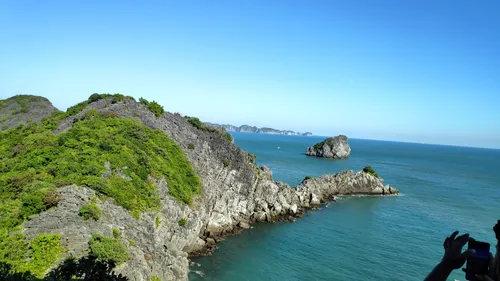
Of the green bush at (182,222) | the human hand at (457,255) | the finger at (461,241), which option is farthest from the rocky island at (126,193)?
the finger at (461,241)

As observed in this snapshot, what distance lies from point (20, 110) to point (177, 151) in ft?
207

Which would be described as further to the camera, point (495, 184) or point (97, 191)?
point (495, 184)

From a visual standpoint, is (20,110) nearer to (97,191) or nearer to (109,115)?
(109,115)

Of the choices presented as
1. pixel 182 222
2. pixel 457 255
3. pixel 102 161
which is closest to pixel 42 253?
pixel 102 161

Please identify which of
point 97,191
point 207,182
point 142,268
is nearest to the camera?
point 142,268

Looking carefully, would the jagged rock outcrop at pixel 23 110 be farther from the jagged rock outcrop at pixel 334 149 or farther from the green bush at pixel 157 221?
the jagged rock outcrop at pixel 334 149

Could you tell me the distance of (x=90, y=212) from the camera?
23.7 m

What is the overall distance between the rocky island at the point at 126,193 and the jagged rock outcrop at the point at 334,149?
309ft

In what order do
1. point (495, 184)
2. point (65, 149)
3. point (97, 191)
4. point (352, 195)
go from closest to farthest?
point (97, 191) < point (65, 149) < point (352, 195) < point (495, 184)

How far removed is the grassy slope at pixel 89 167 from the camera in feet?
73.8

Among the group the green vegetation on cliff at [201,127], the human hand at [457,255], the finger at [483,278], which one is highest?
the green vegetation on cliff at [201,127]

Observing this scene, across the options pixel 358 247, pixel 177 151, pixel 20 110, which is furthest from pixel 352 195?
pixel 20 110

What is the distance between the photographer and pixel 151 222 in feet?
104

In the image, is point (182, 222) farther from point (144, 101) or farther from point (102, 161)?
point (144, 101)
